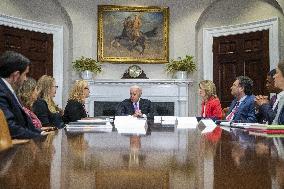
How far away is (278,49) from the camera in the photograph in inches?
312

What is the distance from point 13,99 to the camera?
2.57m

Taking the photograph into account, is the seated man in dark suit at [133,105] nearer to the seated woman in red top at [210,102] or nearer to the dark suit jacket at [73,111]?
the seated woman in red top at [210,102]

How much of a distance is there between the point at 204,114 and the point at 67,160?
16.3 feet

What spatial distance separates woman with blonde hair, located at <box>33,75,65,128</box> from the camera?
4309mm

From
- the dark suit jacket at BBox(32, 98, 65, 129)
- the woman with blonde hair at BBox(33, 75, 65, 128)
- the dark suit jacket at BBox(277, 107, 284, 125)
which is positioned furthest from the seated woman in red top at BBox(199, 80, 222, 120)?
the dark suit jacket at BBox(277, 107, 284, 125)

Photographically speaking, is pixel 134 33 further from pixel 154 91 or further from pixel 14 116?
pixel 14 116

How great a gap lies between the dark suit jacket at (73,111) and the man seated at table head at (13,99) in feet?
7.27

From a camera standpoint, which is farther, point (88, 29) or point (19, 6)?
point (88, 29)

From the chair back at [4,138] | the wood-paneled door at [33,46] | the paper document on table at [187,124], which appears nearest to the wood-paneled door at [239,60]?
the wood-paneled door at [33,46]

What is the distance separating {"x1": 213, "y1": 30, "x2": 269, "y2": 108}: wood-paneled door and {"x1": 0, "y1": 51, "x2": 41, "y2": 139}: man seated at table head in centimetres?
615

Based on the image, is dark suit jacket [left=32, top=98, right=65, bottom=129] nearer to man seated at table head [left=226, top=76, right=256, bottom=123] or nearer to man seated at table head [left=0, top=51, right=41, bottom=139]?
man seated at table head [left=0, top=51, right=41, bottom=139]

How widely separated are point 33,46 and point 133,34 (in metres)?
2.12

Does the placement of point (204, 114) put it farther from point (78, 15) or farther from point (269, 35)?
point (78, 15)

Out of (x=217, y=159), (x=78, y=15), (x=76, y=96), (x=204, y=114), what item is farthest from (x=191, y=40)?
(x=217, y=159)
